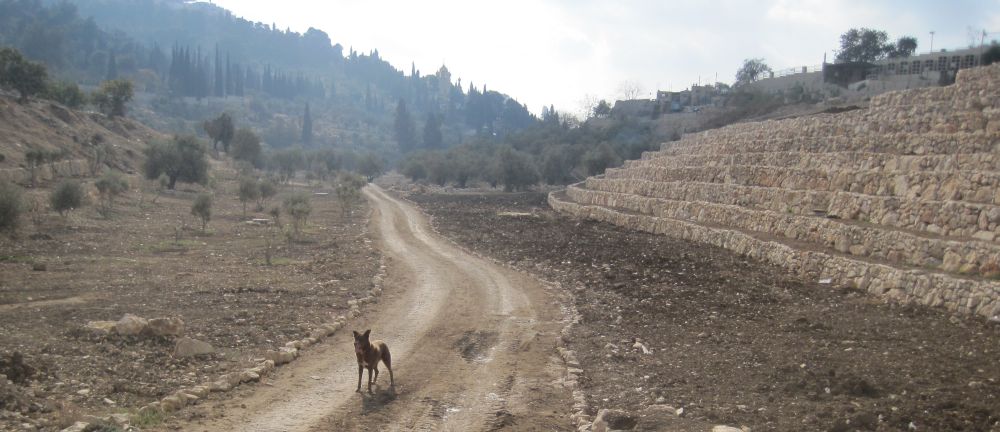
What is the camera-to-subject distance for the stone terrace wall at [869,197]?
1576cm

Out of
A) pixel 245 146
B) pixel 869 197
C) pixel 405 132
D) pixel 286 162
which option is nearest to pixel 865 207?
pixel 869 197

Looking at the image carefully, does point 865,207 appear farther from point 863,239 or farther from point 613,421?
point 613,421

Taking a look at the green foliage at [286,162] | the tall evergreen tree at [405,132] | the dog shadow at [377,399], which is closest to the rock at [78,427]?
the dog shadow at [377,399]

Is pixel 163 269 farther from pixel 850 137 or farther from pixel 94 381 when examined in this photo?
pixel 850 137

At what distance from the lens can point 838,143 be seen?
96.5 feet

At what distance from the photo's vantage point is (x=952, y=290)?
540 inches

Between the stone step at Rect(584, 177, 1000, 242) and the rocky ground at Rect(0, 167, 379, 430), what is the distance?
50.4 feet

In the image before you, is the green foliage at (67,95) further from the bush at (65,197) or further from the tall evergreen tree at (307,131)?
the tall evergreen tree at (307,131)

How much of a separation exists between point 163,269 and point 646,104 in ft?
395

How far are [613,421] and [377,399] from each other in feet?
11.2

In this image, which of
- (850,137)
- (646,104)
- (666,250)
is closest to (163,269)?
(666,250)

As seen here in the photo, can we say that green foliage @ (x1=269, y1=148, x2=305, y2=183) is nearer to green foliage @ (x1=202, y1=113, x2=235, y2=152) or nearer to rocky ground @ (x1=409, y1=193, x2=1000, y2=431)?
green foliage @ (x1=202, y1=113, x2=235, y2=152)

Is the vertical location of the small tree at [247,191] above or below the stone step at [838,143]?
below

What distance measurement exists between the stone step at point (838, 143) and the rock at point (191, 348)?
21840mm
